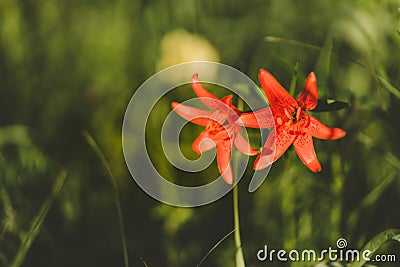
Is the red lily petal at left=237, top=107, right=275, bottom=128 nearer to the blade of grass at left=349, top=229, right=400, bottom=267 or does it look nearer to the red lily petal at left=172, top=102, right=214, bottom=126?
the red lily petal at left=172, top=102, right=214, bottom=126

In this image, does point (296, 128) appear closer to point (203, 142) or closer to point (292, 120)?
point (292, 120)

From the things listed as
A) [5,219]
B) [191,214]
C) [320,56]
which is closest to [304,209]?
[191,214]

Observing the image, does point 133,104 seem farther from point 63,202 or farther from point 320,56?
point 320,56

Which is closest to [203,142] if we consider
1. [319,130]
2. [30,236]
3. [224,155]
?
[224,155]

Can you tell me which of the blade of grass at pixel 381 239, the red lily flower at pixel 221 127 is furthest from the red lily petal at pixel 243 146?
the blade of grass at pixel 381 239

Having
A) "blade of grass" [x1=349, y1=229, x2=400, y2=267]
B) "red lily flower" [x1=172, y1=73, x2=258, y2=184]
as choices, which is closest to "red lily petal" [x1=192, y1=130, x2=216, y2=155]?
"red lily flower" [x1=172, y1=73, x2=258, y2=184]

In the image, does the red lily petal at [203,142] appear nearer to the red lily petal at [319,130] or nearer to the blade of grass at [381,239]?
the red lily petal at [319,130]
